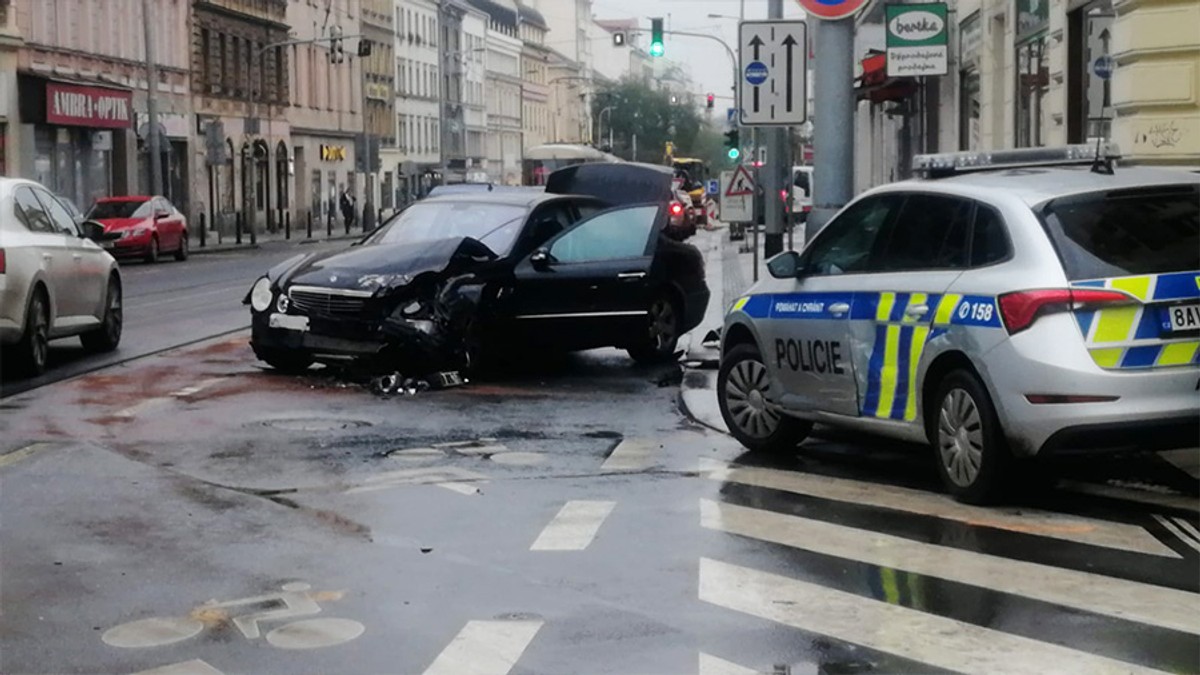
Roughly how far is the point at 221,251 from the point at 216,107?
1633 cm

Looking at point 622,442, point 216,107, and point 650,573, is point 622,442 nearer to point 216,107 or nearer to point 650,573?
point 650,573

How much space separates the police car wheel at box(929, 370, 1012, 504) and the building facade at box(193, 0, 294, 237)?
164 ft

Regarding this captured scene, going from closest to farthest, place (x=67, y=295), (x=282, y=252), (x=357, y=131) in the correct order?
(x=67, y=295), (x=282, y=252), (x=357, y=131)

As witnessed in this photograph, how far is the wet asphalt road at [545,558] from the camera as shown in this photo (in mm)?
6234

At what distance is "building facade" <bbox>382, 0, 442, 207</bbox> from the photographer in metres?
102

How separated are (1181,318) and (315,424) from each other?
5.78 m

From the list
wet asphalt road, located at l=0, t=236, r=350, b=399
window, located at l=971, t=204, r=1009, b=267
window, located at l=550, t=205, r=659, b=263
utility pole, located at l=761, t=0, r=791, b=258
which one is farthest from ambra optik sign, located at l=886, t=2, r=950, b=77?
window, located at l=971, t=204, r=1009, b=267

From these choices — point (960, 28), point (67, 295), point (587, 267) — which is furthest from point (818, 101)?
point (960, 28)

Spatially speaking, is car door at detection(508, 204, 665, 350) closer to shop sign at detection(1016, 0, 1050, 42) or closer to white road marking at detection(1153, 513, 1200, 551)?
shop sign at detection(1016, 0, 1050, 42)

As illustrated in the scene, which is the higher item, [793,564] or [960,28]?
[960,28]

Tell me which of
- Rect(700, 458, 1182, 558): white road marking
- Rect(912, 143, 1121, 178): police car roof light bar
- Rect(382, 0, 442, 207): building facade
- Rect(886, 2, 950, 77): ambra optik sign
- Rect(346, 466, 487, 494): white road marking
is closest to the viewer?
Rect(700, 458, 1182, 558): white road marking

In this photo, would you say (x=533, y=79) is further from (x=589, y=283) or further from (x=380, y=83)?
(x=589, y=283)

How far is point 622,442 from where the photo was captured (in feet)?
38.2

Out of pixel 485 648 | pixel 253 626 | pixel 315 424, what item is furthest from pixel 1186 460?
pixel 253 626
